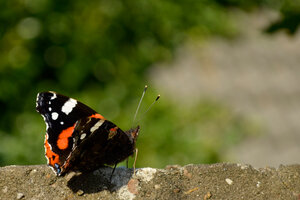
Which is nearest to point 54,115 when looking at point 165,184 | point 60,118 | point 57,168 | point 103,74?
point 60,118

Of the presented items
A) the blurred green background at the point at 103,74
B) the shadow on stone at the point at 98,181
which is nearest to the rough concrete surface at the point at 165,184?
the shadow on stone at the point at 98,181

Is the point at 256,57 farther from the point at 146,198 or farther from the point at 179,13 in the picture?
the point at 146,198

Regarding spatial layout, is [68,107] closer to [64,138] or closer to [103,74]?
[64,138]

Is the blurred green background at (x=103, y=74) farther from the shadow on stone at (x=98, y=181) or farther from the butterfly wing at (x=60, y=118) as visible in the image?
the shadow on stone at (x=98, y=181)

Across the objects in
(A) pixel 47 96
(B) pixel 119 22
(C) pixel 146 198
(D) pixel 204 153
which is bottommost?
(C) pixel 146 198

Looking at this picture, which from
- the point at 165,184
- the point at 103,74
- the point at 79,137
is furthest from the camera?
the point at 103,74

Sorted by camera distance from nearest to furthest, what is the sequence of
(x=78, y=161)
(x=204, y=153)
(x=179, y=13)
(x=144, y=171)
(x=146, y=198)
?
(x=146, y=198) < (x=144, y=171) < (x=78, y=161) < (x=204, y=153) < (x=179, y=13)

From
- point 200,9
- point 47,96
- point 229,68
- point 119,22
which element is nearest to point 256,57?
point 229,68
